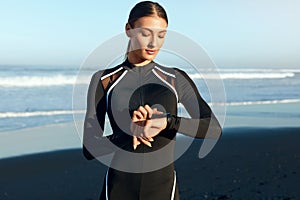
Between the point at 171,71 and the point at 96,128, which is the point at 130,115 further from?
the point at 171,71

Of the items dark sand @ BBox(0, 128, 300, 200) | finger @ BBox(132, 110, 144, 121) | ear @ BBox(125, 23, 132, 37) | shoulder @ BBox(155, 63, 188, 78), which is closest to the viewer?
finger @ BBox(132, 110, 144, 121)

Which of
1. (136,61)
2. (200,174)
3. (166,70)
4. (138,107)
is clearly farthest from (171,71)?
(200,174)

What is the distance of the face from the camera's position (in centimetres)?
217

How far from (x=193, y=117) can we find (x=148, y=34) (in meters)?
0.55

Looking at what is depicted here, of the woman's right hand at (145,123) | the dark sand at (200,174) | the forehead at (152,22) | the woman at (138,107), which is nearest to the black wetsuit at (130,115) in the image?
the woman at (138,107)

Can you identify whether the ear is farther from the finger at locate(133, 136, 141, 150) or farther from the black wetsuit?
the finger at locate(133, 136, 141, 150)

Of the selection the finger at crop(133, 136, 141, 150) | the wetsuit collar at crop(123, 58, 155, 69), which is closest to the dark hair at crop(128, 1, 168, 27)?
the wetsuit collar at crop(123, 58, 155, 69)

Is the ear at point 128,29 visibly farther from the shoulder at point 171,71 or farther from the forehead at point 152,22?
the shoulder at point 171,71

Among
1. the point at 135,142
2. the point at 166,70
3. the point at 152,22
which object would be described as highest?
the point at 152,22

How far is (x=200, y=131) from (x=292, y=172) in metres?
5.74

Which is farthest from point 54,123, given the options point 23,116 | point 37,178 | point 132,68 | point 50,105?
point 132,68

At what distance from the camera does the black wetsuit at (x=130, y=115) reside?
7.42 feet

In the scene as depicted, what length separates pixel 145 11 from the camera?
7.25 feet

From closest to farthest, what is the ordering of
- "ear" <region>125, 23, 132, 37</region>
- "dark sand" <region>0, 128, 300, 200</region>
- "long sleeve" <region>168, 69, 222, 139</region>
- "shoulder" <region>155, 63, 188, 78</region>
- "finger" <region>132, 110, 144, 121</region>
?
"finger" <region>132, 110, 144, 121</region>
"long sleeve" <region>168, 69, 222, 139</region>
"ear" <region>125, 23, 132, 37</region>
"shoulder" <region>155, 63, 188, 78</region>
"dark sand" <region>0, 128, 300, 200</region>
